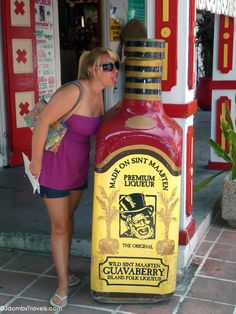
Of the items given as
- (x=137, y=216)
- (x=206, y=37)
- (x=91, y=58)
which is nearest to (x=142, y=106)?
(x=91, y=58)

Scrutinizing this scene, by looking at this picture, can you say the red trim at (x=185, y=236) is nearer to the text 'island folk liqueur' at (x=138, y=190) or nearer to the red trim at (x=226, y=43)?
the text 'island folk liqueur' at (x=138, y=190)

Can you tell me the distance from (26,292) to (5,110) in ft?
9.64

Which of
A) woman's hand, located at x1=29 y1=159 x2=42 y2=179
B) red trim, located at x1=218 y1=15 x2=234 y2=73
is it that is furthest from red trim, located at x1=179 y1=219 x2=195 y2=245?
red trim, located at x1=218 y1=15 x2=234 y2=73

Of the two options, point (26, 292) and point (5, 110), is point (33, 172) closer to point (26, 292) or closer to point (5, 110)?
point (26, 292)

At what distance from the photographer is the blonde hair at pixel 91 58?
3006mm

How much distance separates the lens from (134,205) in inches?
122

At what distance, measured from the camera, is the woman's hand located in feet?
→ 9.93

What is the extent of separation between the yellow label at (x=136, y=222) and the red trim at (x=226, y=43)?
3.07 meters

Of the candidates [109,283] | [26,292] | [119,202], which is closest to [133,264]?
[109,283]

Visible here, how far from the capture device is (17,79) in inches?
231

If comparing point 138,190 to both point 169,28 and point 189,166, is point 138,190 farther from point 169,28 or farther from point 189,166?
point 169,28

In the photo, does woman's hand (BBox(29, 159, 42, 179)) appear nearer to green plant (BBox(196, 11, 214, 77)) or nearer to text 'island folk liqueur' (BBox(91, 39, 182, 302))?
text 'island folk liqueur' (BBox(91, 39, 182, 302))

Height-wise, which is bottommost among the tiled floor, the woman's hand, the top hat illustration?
the tiled floor

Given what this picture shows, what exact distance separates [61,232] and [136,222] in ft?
1.54
